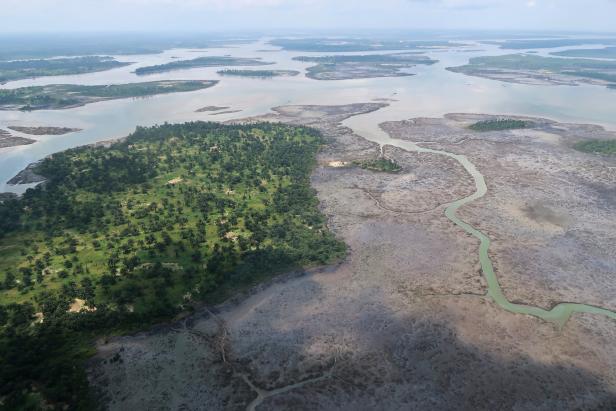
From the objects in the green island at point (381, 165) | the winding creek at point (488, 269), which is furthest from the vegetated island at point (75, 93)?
the green island at point (381, 165)

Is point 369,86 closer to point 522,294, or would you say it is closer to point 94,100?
point 94,100

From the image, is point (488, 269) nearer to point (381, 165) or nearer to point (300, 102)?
point (381, 165)

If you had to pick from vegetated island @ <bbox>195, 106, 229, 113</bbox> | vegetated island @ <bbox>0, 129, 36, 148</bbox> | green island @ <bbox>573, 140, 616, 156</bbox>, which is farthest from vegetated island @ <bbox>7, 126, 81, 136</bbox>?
green island @ <bbox>573, 140, 616, 156</bbox>

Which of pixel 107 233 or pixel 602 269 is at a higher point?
pixel 107 233

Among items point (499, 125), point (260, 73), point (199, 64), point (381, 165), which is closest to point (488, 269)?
point (381, 165)

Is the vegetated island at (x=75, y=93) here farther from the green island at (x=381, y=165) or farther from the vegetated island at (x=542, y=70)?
the vegetated island at (x=542, y=70)

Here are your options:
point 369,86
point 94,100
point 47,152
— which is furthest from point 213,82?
point 47,152
